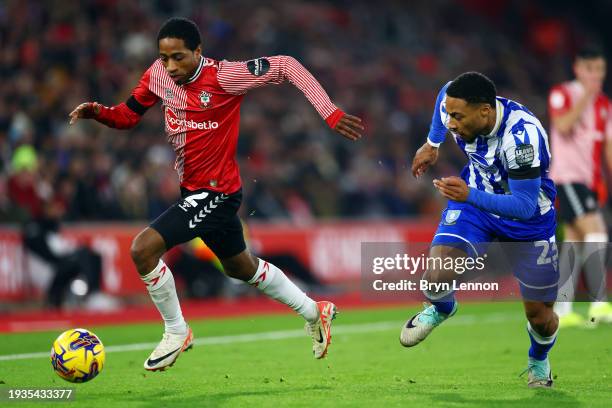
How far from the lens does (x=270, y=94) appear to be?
830 inches

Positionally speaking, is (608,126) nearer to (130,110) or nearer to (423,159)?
(423,159)

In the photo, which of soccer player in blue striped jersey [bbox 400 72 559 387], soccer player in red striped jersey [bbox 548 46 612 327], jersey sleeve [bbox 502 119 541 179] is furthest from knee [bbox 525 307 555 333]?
soccer player in red striped jersey [bbox 548 46 612 327]

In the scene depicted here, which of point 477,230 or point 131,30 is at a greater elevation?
point 131,30

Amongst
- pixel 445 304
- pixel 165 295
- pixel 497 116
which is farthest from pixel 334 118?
pixel 165 295

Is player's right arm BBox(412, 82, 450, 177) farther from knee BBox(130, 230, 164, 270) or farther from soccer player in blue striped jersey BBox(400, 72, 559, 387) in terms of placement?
knee BBox(130, 230, 164, 270)

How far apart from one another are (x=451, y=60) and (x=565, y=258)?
1619cm

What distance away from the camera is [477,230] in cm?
719

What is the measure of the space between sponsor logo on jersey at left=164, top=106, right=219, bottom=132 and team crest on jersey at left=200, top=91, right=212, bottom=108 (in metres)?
0.13

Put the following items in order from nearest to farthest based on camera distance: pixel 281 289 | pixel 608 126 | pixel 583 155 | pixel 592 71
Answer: pixel 281 289
pixel 592 71
pixel 583 155
pixel 608 126

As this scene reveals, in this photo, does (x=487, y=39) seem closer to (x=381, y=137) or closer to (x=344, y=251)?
(x=381, y=137)

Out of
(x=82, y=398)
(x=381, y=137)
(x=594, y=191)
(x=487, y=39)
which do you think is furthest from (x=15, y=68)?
(x=487, y=39)

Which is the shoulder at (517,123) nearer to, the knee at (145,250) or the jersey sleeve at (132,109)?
the knee at (145,250)

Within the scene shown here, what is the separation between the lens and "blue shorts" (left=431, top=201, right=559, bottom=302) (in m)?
7.07

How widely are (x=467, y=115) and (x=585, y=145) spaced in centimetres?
503
